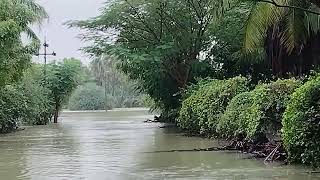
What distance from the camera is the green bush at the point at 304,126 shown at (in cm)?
1161

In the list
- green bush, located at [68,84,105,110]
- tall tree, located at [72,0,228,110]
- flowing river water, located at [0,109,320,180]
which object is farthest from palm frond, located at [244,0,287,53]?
green bush, located at [68,84,105,110]

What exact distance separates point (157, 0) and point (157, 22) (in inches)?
77.6

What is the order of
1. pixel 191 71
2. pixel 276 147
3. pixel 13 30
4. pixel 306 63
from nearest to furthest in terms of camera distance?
pixel 276 147
pixel 13 30
pixel 306 63
pixel 191 71

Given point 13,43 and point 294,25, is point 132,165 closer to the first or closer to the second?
point 294,25

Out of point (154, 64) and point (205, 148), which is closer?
point (205, 148)

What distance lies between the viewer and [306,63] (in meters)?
25.1

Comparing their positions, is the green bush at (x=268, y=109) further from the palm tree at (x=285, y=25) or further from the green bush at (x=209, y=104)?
the green bush at (x=209, y=104)

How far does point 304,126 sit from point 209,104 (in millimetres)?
9596

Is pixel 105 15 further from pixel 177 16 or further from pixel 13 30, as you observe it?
pixel 13 30

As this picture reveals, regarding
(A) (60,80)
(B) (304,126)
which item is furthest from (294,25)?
(A) (60,80)

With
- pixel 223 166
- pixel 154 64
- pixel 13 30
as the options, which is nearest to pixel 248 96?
pixel 223 166

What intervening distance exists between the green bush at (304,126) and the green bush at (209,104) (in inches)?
296

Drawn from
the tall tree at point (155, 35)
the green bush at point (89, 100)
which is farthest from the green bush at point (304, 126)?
the green bush at point (89, 100)

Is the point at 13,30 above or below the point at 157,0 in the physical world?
below
